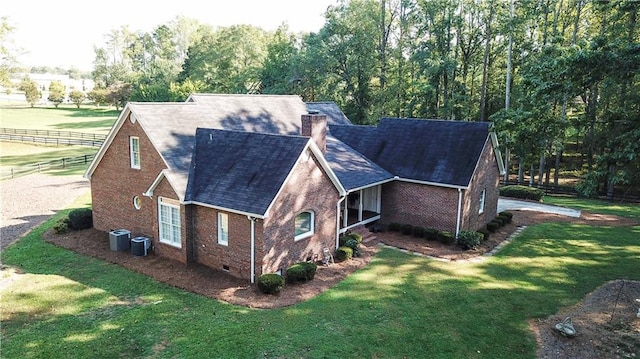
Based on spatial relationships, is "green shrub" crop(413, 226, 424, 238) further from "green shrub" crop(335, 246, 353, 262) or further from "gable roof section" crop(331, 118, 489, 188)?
"green shrub" crop(335, 246, 353, 262)

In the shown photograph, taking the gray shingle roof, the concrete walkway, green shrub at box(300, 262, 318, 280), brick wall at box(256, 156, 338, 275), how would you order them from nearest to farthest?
brick wall at box(256, 156, 338, 275), the gray shingle roof, green shrub at box(300, 262, 318, 280), the concrete walkway

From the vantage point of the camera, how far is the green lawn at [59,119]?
69.9 meters

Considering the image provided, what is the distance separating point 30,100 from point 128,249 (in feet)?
315

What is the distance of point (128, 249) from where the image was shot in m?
19.2

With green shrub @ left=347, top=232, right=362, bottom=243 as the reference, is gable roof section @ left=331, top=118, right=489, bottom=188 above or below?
above

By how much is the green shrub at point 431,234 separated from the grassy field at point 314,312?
2.77m

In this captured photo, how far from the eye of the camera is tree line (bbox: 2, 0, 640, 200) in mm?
20031

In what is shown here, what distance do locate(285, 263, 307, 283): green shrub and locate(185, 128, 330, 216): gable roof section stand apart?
2.45 metres

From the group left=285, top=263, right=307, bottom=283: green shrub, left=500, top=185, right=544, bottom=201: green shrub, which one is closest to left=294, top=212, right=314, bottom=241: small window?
left=285, top=263, right=307, bottom=283: green shrub

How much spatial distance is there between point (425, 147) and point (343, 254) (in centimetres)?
851

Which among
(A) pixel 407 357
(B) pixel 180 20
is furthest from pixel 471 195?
(B) pixel 180 20

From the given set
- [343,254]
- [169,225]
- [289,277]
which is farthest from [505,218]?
[169,225]

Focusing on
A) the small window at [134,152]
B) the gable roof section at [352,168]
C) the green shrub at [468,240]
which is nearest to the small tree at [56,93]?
the gable roof section at [352,168]

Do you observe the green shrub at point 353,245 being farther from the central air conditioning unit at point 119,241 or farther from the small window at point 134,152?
→ the small window at point 134,152
